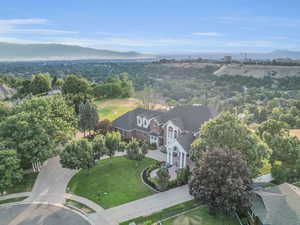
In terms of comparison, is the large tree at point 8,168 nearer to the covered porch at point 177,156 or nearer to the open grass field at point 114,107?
the covered porch at point 177,156

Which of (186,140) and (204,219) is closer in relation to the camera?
(204,219)

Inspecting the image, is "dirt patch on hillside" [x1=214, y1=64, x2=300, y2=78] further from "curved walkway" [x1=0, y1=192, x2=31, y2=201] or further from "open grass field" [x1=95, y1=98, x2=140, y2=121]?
"curved walkway" [x1=0, y1=192, x2=31, y2=201]

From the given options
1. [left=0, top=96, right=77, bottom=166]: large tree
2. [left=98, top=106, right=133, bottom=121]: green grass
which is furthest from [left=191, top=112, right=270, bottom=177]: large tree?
[left=98, top=106, right=133, bottom=121]: green grass

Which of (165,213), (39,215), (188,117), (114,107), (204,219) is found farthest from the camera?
(114,107)

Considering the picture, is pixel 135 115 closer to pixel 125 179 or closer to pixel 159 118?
pixel 159 118

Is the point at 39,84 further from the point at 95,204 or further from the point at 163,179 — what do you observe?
the point at 163,179

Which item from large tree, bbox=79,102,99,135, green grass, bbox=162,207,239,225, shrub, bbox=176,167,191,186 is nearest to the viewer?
green grass, bbox=162,207,239,225

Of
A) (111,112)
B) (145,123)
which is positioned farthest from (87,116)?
(111,112)
